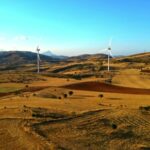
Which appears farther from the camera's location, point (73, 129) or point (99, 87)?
point (99, 87)

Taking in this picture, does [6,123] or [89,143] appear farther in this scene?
[6,123]

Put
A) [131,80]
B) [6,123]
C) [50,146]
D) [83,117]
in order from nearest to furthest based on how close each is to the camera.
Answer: [50,146] < [6,123] < [83,117] < [131,80]

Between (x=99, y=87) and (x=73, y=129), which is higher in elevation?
(x=73, y=129)

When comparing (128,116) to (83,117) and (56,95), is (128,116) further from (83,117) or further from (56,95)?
(56,95)

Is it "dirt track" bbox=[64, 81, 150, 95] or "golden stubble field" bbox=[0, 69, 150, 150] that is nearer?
"golden stubble field" bbox=[0, 69, 150, 150]

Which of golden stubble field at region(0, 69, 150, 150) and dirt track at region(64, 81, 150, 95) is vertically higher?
golden stubble field at region(0, 69, 150, 150)

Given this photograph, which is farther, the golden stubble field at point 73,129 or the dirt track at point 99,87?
the dirt track at point 99,87

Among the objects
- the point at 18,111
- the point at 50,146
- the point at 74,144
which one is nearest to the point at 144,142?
the point at 74,144

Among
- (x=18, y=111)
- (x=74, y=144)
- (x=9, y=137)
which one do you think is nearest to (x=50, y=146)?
(x=74, y=144)

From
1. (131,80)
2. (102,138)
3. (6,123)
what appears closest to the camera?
(102,138)

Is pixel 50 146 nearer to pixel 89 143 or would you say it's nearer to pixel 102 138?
pixel 89 143

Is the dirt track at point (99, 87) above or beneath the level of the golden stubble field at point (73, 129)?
beneath
